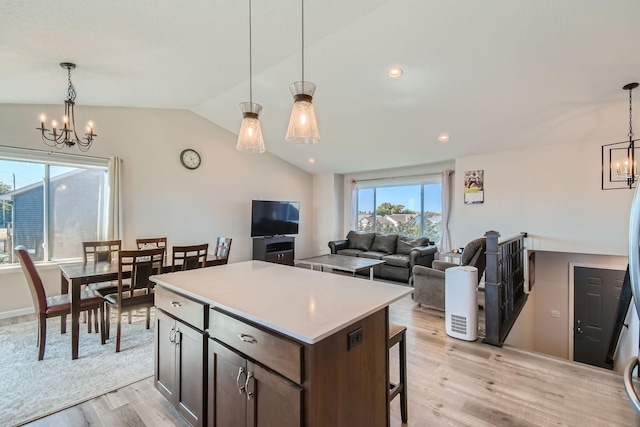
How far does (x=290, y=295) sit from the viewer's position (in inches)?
64.6

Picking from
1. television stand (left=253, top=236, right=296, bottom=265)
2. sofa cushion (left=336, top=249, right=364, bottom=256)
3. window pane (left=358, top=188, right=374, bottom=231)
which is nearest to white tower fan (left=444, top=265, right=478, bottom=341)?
sofa cushion (left=336, top=249, right=364, bottom=256)

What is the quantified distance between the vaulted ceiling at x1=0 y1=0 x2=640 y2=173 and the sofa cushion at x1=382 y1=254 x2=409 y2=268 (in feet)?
7.73

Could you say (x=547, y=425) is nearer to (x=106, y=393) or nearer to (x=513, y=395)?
(x=513, y=395)

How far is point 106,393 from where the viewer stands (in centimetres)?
223

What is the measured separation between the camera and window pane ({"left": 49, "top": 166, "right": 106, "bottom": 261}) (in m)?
4.16

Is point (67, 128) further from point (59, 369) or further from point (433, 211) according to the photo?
point (433, 211)

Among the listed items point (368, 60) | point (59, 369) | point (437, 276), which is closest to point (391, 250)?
point (437, 276)

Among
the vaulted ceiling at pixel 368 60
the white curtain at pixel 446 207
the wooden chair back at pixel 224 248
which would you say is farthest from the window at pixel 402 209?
the wooden chair back at pixel 224 248

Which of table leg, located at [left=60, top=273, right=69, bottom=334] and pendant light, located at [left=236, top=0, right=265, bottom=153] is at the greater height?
pendant light, located at [left=236, top=0, right=265, bottom=153]

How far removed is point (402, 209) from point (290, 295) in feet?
19.3

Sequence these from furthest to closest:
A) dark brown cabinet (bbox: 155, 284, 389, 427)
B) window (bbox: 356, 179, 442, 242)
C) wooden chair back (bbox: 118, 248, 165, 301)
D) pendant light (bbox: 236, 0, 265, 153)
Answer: window (bbox: 356, 179, 442, 242), wooden chair back (bbox: 118, 248, 165, 301), pendant light (bbox: 236, 0, 265, 153), dark brown cabinet (bbox: 155, 284, 389, 427)

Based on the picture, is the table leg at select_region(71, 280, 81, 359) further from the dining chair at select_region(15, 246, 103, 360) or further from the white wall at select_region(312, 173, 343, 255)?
the white wall at select_region(312, 173, 343, 255)

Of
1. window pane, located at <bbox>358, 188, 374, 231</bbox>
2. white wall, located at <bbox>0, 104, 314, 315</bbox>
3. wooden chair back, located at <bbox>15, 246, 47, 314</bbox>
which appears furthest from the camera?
window pane, located at <bbox>358, 188, 374, 231</bbox>

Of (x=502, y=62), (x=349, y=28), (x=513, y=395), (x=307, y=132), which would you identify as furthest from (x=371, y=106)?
(x=513, y=395)
